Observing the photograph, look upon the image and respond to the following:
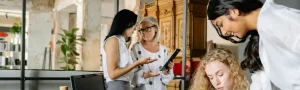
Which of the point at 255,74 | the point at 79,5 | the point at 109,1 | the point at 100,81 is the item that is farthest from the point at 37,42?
the point at 255,74

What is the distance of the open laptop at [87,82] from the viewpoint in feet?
4.92

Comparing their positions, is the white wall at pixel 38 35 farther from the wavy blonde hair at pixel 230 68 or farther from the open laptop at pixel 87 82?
the wavy blonde hair at pixel 230 68

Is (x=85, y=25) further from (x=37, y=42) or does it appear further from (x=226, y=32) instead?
(x=226, y=32)

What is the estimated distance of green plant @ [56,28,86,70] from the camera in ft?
20.6

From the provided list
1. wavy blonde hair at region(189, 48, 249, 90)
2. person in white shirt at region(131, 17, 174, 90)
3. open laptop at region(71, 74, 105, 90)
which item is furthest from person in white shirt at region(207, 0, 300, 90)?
person in white shirt at region(131, 17, 174, 90)

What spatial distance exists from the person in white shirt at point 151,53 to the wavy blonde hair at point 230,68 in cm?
69

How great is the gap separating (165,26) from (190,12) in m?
0.67

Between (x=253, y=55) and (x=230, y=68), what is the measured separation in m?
0.34

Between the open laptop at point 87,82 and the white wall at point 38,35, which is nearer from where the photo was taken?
the open laptop at point 87,82

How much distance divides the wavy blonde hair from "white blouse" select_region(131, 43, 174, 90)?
2.12ft

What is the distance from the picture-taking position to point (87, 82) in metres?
1.63

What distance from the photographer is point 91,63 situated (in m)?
6.56

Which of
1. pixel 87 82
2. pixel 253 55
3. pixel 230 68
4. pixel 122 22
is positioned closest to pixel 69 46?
pixel 122 22

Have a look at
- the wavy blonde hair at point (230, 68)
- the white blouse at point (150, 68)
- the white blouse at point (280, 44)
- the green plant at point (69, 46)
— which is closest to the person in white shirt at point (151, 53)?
the white blouse at point (150, 68)
